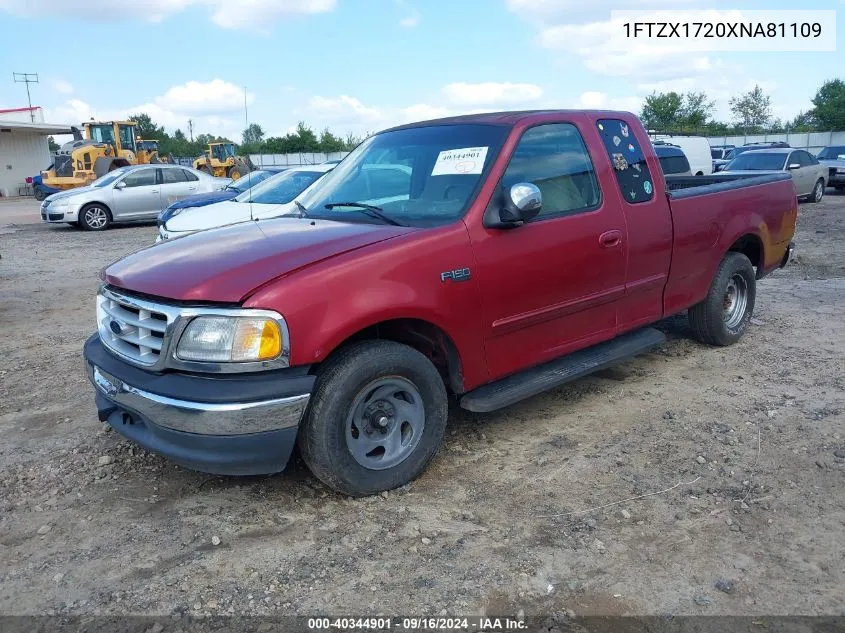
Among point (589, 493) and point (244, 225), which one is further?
point (244, 225)

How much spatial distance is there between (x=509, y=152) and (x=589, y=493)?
193 cm

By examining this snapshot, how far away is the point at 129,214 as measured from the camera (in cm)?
1750

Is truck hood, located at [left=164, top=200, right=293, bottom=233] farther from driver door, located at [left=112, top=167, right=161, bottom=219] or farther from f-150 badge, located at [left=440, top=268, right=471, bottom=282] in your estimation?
driver door, located at [left=112, top=167, right=161, bottom=219]

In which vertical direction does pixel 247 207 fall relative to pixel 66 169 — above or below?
below

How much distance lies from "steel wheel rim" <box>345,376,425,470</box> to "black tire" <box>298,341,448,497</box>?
2cm

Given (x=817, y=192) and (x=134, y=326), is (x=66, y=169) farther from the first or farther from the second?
(x=134, y=326)

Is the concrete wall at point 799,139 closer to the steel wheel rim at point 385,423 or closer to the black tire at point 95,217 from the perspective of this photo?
the black tire at point 95,217

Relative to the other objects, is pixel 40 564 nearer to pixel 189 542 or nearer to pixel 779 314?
pixel 189 542

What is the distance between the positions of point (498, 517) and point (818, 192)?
19.6 m

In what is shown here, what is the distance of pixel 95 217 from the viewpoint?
1720 centimetres

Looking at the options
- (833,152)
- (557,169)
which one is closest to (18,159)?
(833,152)

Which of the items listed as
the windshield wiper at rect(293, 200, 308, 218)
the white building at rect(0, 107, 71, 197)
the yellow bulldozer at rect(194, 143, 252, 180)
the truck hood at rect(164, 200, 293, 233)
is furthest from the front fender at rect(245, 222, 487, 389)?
the white building at rect(0, 107, 71, 197)

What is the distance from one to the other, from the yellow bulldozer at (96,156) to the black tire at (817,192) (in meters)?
23.5

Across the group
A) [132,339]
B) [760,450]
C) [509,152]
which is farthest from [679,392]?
[132,339]
